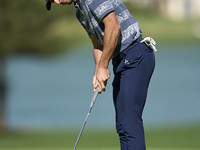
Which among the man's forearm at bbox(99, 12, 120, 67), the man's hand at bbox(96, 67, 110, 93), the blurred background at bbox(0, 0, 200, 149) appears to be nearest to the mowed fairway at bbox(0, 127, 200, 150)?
the blurred background at bbox(0, 0, 200, 149)

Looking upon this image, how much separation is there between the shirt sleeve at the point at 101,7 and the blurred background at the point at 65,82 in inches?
239

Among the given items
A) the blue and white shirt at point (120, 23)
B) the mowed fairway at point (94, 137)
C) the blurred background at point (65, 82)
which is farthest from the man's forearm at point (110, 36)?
the mowed fairway at point (94, 137)

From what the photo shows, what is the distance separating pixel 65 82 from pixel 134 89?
60.0 ft

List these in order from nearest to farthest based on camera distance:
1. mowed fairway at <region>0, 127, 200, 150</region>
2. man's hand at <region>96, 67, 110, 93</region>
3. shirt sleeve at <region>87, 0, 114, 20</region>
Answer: shirt sleeve at <region>87, 0, 114, 20</region> → man's hand at <region>96, 67, 110, 93</region> → mowed fairway at <region>0, 127, 200, 150</region>

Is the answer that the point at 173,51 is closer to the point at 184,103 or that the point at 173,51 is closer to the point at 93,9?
the point at 184,103

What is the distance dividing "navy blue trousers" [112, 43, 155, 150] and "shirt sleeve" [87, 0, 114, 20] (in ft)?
1.26

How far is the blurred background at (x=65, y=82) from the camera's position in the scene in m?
12.7

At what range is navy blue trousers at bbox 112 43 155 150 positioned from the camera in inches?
131

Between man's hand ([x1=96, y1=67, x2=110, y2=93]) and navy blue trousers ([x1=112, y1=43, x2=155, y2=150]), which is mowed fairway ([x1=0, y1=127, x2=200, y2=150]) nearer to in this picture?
navy blue trousers ([x1=112, y1=43, x2=155, y2=150])

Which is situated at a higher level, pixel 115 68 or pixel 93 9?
pixel 93 9

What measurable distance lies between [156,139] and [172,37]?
19.8 metres

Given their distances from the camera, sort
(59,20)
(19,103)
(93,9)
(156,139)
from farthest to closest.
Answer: (19,103) < (59,20) < (156,139) < (93,9)

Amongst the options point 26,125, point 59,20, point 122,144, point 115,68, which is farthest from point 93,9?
point 26,125

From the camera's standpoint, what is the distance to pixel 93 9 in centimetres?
318
